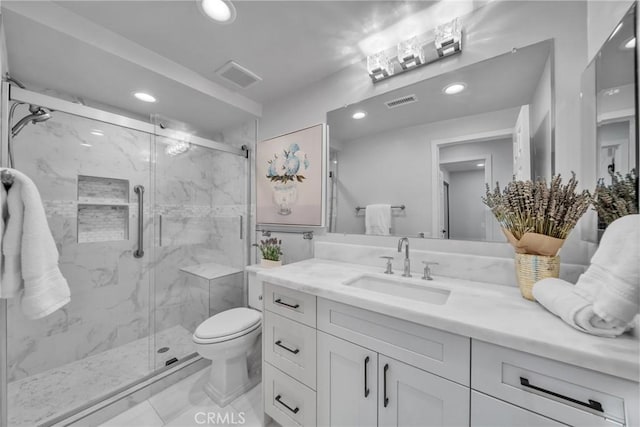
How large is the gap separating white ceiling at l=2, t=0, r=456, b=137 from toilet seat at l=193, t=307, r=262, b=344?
1740 millimetres

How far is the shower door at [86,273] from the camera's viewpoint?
166 cm

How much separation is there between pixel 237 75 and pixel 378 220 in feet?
5.02

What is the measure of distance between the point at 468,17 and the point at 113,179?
2913 millimetres

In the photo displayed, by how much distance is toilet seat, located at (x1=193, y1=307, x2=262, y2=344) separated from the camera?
1.51 m

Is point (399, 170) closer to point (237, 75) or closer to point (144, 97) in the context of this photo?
point (237, 75)

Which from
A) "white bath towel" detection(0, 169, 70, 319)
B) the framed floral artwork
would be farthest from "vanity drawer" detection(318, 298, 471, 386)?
"white bath towel" detection(0, 169, 70, 319)

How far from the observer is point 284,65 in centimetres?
173

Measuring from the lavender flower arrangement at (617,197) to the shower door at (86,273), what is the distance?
2695 millimetres

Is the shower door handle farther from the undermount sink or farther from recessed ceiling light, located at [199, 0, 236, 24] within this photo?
the undermount sink

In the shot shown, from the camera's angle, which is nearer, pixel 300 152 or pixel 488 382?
pixel 488 382

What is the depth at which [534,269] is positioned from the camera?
90 centimetres

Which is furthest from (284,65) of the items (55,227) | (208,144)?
(55,227)

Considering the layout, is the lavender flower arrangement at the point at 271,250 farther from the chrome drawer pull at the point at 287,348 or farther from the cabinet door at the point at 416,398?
the cabinet door at the point at 416,398

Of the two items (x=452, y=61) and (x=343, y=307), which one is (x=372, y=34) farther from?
(x=343, y=307)
